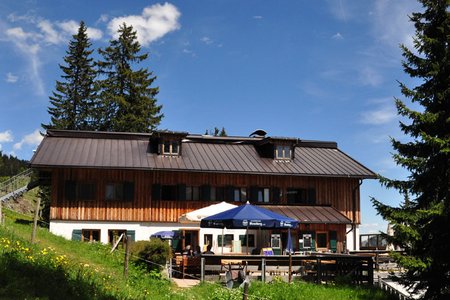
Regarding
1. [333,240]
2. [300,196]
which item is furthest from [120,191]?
[333,240]

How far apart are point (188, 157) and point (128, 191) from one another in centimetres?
448

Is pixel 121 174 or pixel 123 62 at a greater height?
pixel 123 62

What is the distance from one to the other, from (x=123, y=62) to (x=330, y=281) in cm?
3601

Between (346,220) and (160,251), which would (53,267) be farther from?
(346,220)

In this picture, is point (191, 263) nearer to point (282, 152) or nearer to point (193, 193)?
point (193, 193)

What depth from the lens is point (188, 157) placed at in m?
33.9

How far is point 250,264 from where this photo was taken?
1942 cm

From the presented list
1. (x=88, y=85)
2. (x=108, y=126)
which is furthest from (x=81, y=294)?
(x=88, y=85)

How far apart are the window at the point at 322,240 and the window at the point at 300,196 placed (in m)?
2.45

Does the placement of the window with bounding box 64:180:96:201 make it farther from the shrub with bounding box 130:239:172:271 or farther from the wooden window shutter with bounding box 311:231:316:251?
the wooden window shutter with bounding box 311:231:316:251

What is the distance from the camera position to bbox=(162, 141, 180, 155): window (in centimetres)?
3377

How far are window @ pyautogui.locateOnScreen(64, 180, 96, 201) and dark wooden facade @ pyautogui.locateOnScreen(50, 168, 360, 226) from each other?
18 centimetres

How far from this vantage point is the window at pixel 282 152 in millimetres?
35875

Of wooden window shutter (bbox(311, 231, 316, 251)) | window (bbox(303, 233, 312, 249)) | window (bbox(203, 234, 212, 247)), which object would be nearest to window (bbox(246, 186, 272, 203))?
window (bbox(303, 233, 312, 249))
